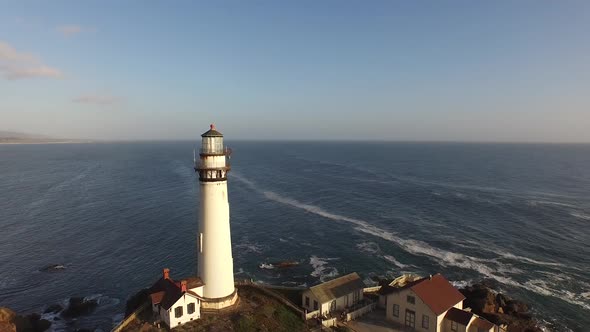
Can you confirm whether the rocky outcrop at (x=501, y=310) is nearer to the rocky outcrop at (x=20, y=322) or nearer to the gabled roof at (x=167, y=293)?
the gabled roof at (x=167, y=293)

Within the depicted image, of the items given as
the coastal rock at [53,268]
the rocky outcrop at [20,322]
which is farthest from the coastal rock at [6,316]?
the coastal rock at [53,268]

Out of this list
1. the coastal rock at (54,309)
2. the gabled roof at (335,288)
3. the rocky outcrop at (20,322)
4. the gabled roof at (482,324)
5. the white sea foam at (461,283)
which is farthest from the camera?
the white sea foam at (461,283)

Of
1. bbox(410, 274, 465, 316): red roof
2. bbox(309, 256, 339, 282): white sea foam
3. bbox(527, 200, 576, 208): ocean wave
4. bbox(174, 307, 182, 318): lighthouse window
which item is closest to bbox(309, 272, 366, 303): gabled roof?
bbox(410, 274, 465, 316): red roof

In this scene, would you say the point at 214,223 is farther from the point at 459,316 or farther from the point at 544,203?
the point at 544,203

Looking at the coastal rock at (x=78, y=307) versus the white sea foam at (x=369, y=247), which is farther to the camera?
the white sea foam at (x=369, y=247)

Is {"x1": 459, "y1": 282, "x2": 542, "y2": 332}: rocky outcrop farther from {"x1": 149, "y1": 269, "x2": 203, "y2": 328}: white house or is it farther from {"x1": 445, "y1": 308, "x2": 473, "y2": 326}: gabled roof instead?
{"x1": 149, "y1": 269, "x2": 203, "y2": 328}: white house

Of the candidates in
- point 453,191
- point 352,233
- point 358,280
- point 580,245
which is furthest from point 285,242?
point 453,191
